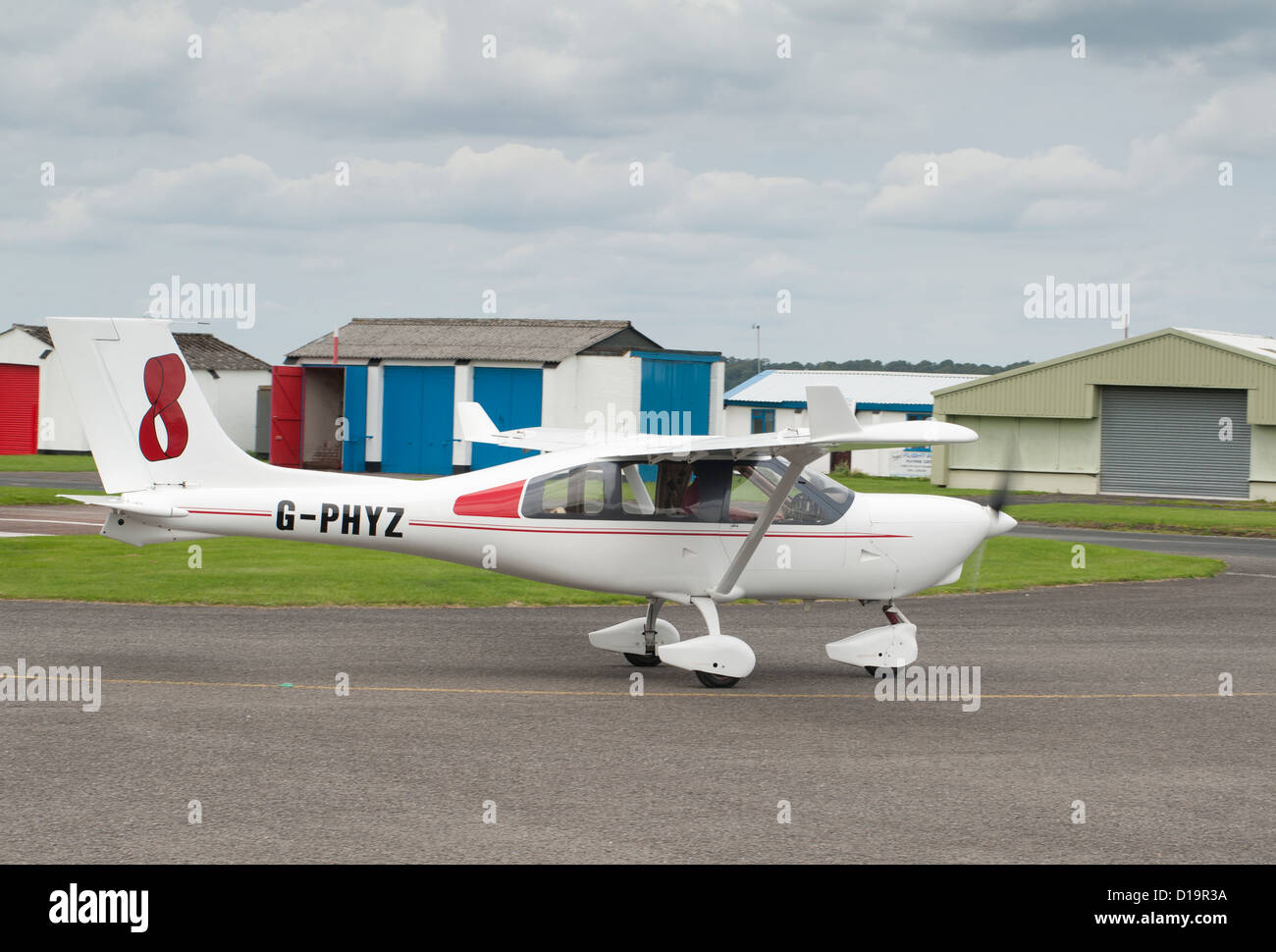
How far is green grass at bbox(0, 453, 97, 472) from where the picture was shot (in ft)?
150

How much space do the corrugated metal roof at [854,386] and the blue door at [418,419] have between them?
21.4 meters

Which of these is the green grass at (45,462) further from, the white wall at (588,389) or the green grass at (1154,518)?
the green grass at (1154,518)

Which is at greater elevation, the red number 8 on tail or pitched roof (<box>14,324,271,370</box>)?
pitched roof (<box>14,324,271,370</box>)

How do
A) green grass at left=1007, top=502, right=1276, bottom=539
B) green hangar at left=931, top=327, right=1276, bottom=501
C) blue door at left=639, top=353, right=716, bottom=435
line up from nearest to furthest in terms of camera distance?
green grass at left=1007, top=502, right=1276, bottom=539 → blue door at left=639, top=353, right=716, bottom=435 → green hangar at left=931, top=327, right=1276, bottom=501

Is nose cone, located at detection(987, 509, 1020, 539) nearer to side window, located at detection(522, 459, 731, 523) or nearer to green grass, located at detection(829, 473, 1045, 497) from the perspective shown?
side window, located at detection(522, 459, 731, 523)

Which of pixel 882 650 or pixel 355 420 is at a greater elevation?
pixel 355 420

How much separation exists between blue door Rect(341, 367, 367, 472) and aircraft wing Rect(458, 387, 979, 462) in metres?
34.7

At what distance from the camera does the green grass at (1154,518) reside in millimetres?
34928

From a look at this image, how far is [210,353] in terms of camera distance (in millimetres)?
63344

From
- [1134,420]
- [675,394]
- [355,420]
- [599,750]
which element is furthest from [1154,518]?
[599,750]

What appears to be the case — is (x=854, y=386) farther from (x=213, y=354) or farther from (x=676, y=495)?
(x=676, y=495)

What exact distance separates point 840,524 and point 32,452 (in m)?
51.2

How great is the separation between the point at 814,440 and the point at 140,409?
621cm

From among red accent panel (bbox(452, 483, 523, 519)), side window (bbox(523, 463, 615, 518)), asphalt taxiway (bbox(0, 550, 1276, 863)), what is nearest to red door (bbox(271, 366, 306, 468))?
asphalt taxiway (bbox(0, 550, 1276, 863))
